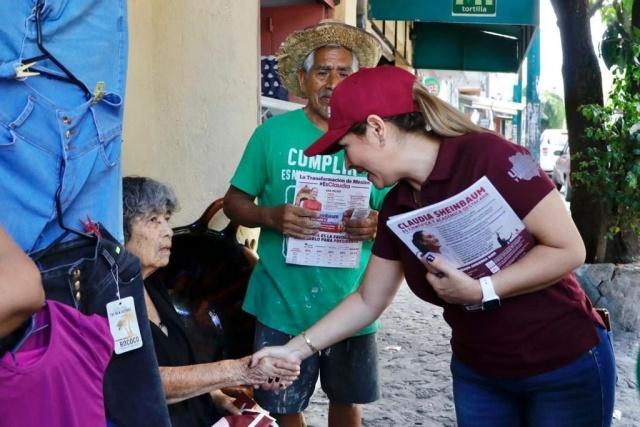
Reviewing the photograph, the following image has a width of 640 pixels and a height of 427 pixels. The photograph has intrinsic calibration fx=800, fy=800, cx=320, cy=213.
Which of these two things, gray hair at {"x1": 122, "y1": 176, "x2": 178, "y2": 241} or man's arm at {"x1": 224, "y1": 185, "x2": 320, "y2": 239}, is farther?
man's arm at {"x1": 224, "y1": 185, "x2": 320, "y2": 239}

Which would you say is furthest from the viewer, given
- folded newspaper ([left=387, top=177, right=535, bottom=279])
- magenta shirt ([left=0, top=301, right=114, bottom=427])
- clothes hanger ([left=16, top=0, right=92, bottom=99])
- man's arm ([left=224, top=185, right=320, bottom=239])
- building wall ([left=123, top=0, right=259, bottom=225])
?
building wall ([left=123, top=0, right=259, bottom=225])

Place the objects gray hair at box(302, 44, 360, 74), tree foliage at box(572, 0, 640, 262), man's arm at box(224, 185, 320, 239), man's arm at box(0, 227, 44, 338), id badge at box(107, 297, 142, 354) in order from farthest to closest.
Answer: tree foliage at box(572, 0, 640, 262), gray hair at box(302, 44, 360, 74), man's arm at box(224, 185, 320, 239), id badge at box(107, 297, 142, 354), man's arm at box(0, 227, 44, 338)

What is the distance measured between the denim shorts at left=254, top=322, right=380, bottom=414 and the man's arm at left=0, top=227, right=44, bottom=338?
1949 mm

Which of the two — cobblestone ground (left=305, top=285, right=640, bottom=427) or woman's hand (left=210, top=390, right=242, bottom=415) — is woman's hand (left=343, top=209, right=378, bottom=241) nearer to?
woman's hand (left=210, top=390, right=242, bottom=415)

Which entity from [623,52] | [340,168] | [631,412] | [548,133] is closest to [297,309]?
[340,168]

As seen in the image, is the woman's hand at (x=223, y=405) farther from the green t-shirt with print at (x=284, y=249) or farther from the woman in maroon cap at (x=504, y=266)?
the woman in maroon cap at (x=504, y=266)

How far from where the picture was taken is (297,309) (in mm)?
3080

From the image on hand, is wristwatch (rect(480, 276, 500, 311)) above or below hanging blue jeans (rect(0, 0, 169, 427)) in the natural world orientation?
below

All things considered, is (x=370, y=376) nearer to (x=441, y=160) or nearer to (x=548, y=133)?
(x=441, y=160)

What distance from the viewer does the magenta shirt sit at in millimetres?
1375

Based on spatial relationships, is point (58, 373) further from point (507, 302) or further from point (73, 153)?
point (507, 302)

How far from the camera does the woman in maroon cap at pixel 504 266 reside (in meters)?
2.10

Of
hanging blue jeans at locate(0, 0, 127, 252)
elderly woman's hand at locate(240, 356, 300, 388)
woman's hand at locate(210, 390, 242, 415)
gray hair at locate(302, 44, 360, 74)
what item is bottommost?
woman's hand at locate(210, 390, 242, 415)

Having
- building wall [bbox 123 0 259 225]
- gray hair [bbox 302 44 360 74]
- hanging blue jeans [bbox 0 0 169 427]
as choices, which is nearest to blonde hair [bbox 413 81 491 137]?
hanging blue jeans [bbox 0 0 169 427]
